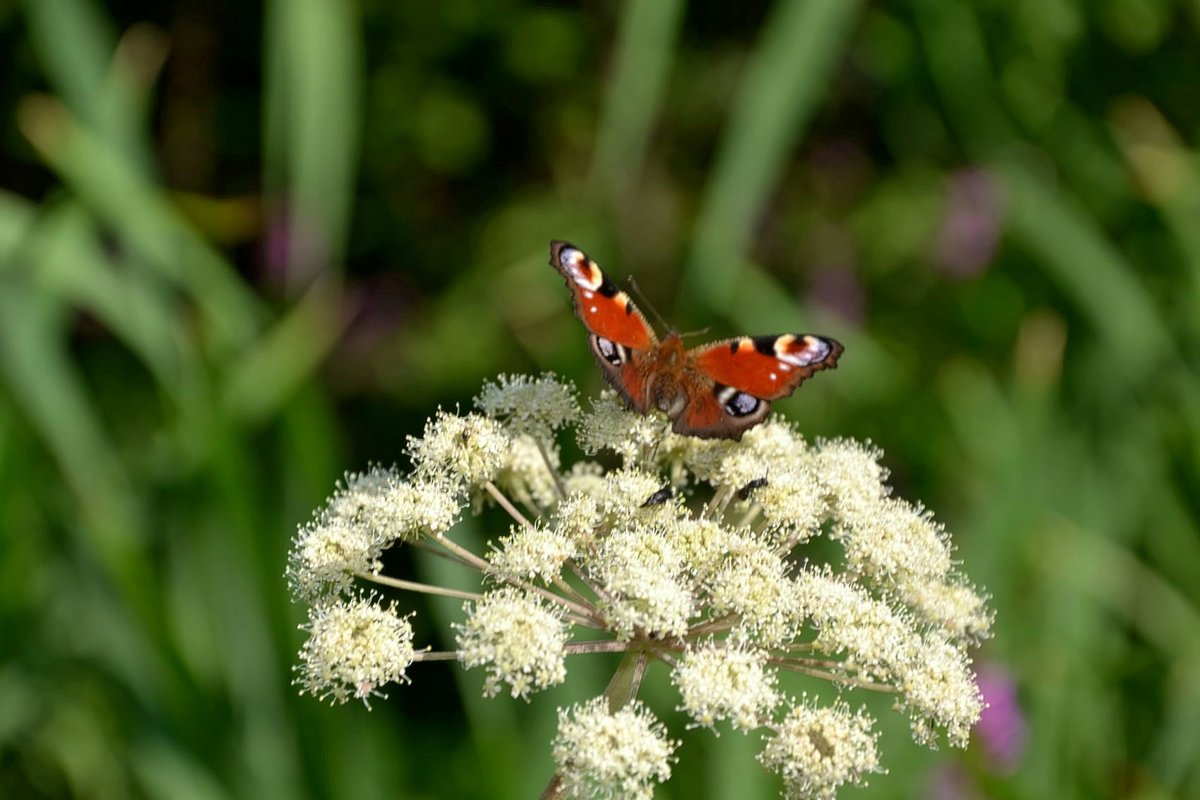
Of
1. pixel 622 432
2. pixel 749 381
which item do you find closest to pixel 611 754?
pixel 622 432

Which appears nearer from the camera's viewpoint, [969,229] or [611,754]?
[611,754]

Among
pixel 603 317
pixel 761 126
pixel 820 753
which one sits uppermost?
pixel 761 126

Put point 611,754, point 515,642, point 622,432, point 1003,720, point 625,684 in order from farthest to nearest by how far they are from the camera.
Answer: point 1003,720 < point 622,432 < point 625,684 < point 515,642 < point 611,754

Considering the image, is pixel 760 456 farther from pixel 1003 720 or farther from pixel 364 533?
pixel 1003 720

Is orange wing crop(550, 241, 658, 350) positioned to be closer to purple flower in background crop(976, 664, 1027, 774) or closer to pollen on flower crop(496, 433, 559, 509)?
pollen on flower crop(496, 433, 559, 509)

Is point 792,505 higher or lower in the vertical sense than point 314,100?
lower

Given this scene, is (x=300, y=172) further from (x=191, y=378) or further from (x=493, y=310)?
(x=493, y=310)

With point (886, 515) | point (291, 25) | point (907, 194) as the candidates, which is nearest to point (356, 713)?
point (886, 515)

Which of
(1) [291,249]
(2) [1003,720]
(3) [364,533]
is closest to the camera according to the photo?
(3) [364,533]
